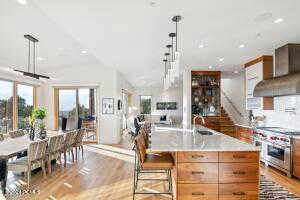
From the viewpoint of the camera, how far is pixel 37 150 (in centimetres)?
404

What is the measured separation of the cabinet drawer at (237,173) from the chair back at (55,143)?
3577mm

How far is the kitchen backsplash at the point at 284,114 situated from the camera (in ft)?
16.9

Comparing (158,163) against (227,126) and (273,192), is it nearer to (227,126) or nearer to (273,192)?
(273,192)

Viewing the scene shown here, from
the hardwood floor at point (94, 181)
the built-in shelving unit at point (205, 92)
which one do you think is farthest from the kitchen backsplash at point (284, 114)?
the built-in shelving unit at point (205, 92)

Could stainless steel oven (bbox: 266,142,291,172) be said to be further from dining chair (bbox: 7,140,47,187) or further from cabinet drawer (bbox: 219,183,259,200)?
dining chair (bbox: 7,140,47,187)

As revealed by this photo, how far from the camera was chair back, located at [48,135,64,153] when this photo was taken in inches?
181

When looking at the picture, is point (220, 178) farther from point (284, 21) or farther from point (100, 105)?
point (100, 105)

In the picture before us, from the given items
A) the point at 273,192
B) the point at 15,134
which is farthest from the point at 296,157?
the point at 15,134

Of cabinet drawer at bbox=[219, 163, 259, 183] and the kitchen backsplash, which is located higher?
the kitchen backsplash

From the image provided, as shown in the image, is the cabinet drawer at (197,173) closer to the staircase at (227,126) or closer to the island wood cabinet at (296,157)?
the island wood cabinet at (296,157)

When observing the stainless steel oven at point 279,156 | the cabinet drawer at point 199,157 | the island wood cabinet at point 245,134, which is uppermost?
the cabinet drawer at point 199,157

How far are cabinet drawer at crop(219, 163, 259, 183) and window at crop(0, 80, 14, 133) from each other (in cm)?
699

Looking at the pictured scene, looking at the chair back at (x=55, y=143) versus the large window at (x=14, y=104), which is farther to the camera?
the large window at (x=14, y=104)

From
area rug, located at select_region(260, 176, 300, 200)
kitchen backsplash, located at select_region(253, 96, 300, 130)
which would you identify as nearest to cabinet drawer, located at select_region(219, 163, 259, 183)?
area rug, located at select_region(260, 176, 300, 200)
